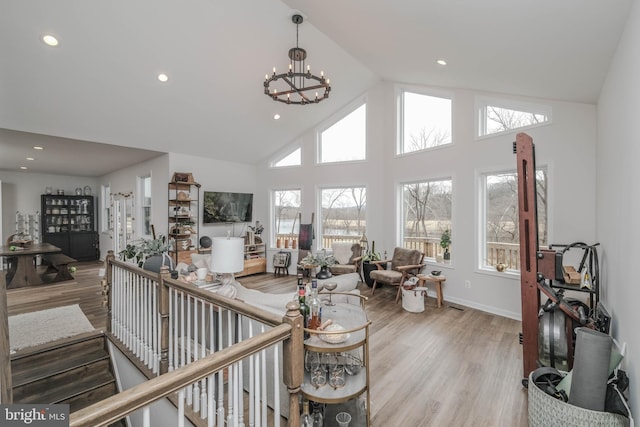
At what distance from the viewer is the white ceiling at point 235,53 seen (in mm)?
2479

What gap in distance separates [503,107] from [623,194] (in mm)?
2875

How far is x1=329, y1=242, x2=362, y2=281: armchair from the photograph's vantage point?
237 inches

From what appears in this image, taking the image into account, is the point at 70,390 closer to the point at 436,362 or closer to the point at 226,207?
the point at 436,362

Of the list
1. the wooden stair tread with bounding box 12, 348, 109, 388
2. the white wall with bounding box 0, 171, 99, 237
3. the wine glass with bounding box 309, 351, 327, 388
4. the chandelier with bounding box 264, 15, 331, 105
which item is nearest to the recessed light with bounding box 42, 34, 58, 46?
the chandelier with bounding box 264, 15, 331, 105

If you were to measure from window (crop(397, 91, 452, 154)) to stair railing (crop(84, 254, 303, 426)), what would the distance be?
15.2ft

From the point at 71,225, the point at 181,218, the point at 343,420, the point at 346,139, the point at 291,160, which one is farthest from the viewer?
the point at 71,225

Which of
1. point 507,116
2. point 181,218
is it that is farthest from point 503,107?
point 181,218

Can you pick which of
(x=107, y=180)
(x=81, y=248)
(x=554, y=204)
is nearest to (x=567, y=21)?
(x=554, y=204)

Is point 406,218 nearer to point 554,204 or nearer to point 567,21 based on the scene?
point 554,204

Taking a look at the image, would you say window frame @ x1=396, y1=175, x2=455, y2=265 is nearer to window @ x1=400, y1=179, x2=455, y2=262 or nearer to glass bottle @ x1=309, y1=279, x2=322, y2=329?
→ window @ x1=400, y1=179, x2=455, y2=262

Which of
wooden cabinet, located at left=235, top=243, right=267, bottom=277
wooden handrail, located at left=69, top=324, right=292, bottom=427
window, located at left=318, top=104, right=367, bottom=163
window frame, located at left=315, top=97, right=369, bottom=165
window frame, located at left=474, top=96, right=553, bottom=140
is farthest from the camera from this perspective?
wooden cabinet, located at left=235, top=243, right=267, bottom=277

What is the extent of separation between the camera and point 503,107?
4.52m

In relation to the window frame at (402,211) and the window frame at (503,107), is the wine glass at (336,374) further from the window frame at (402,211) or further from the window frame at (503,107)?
the window frame at (503,107)

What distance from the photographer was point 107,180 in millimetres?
8891
